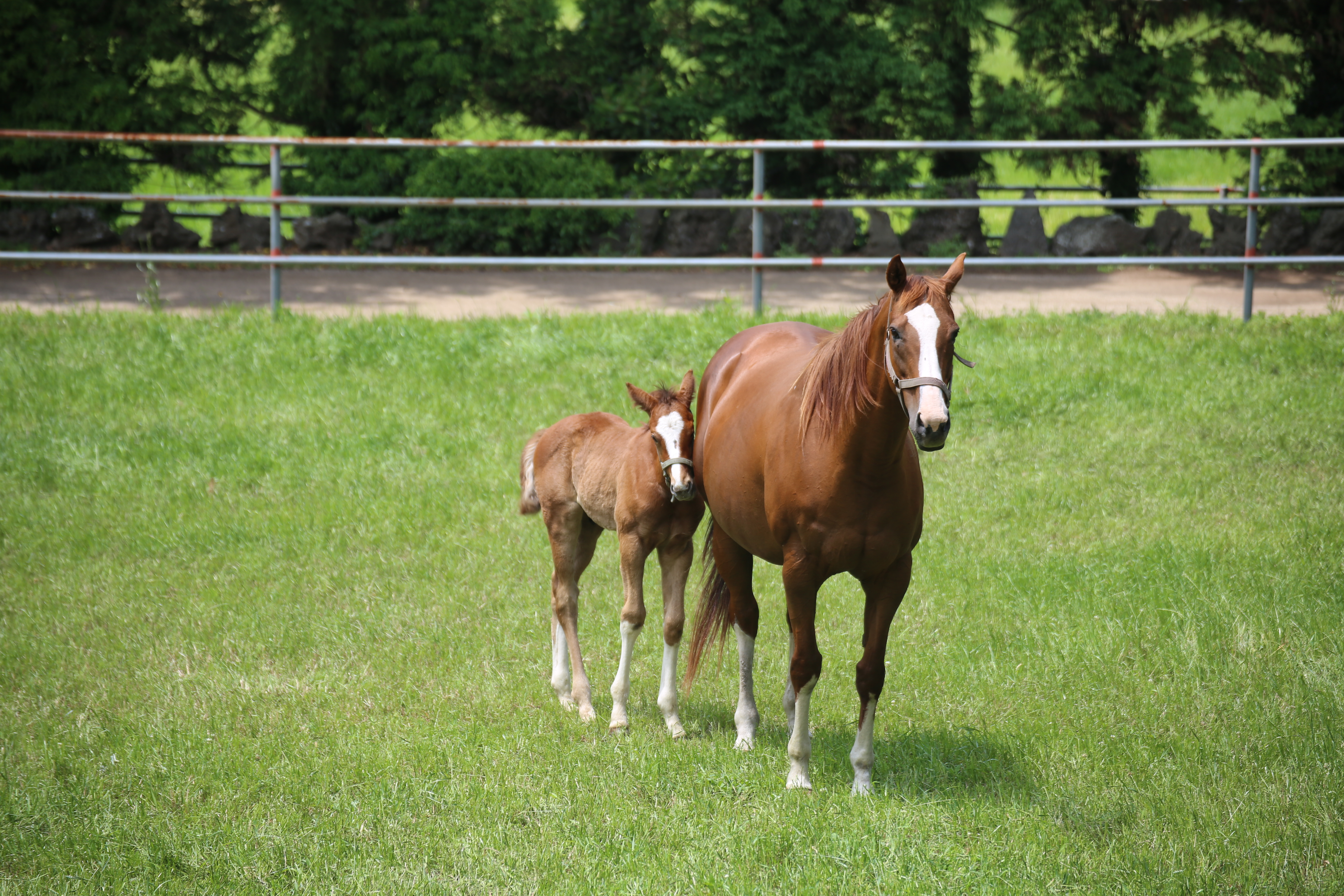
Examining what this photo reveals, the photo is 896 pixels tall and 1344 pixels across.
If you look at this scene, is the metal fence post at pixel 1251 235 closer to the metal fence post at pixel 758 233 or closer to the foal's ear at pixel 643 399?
the metal fence post at pixel 758 233

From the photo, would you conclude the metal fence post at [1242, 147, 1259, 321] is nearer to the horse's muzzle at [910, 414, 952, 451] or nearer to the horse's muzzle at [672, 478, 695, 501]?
the horse's muzzle at [672, 478, 695, 501]

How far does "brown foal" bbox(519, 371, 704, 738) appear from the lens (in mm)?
5164

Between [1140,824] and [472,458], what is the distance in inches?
227

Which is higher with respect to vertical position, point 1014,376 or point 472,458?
point 1014,376

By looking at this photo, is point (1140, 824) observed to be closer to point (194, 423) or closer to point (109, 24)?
point (194, 423)

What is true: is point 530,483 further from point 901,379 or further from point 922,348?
point 922,348

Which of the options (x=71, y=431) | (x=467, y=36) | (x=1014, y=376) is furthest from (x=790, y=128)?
(x=71, y=431)

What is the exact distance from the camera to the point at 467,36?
53.0 feet

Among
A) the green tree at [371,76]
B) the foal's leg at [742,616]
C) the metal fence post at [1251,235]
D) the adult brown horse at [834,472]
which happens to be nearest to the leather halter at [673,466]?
the adult brown horse at [834,472]

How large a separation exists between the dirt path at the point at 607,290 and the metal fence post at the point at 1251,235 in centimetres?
36

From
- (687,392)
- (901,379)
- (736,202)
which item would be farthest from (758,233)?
(901,379)

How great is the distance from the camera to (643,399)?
5227 mm

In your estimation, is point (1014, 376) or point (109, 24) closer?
A: point (1014, 376)

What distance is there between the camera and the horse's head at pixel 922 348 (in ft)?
12.4
